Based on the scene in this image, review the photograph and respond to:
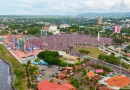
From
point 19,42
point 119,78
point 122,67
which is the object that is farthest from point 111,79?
point 19,42

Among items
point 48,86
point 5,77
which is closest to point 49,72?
point 5,77

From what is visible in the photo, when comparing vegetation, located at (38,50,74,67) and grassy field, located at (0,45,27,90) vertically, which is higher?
vegetation, located at (38,50,74,67)

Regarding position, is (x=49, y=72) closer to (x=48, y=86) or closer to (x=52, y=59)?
(x=52, y=59)

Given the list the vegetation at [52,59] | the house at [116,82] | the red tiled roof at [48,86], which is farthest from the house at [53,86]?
the vegetation at [52,59]

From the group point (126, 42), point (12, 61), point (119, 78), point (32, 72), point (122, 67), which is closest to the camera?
point (119, 78)

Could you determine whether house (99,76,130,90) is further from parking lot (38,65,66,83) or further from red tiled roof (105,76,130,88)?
parking lot (38,65,66,83)

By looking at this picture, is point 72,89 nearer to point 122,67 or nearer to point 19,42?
point 122,67

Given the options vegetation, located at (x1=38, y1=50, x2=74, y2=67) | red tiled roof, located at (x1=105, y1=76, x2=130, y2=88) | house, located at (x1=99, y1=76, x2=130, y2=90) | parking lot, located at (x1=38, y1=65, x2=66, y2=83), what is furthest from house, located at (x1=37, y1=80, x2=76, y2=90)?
vegetation, located at (x1=38, y1=50, x2=74, y2=67)

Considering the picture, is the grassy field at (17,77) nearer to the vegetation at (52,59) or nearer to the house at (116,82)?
the vegetation at (52,59)
